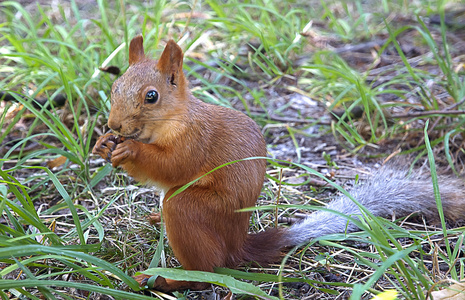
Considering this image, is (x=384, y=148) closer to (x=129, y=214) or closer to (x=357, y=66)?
(x=357, y=66)

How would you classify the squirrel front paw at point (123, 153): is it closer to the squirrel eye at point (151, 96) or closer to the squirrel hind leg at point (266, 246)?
the squirrel eye at point (151, 96)

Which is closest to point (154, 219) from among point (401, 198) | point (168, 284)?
point (168, 284)

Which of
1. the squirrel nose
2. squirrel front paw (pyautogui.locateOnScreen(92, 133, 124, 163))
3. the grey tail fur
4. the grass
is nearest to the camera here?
the grass

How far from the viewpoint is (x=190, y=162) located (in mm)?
2072

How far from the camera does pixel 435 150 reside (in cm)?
308

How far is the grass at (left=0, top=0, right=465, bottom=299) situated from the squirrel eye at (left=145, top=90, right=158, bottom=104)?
541 mm

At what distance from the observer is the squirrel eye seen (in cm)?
202

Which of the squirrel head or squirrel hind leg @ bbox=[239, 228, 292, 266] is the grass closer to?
squirrel hind leg @ bbox=[239, 228, 292, 266]

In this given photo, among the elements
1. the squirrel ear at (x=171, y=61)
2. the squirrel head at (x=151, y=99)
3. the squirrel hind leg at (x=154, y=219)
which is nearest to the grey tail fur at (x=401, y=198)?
the squirrel hind leg at (x=154, y=219)

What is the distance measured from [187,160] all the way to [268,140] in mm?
1472

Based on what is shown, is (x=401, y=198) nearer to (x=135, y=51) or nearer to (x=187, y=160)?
(x=187, y=160)

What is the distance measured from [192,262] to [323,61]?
2612mm

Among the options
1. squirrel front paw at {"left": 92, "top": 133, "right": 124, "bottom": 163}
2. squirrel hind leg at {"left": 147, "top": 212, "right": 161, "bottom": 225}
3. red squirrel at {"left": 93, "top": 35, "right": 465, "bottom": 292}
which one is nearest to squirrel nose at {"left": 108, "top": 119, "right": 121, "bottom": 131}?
red squirrel at {"left": 93, "top": 35, "right": 465, "bottom": 292}

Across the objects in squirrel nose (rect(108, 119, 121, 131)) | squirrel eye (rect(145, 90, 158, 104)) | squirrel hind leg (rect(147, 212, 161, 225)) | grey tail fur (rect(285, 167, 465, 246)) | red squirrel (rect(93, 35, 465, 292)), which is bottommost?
grey tail fur (rect(285, 167, 465, 246))
